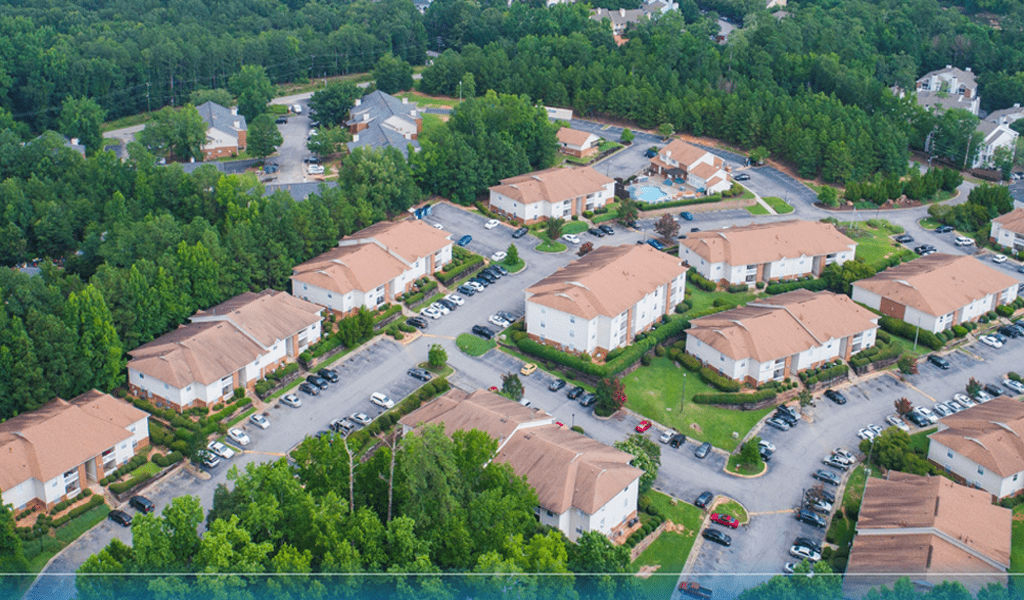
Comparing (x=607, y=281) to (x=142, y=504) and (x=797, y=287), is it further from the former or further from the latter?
(x=142, y=504)

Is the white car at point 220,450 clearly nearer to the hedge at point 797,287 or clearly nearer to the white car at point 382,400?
the white car at point 382,400

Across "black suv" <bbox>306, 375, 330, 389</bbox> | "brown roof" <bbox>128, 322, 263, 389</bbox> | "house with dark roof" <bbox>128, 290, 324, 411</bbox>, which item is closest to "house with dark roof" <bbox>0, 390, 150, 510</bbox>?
"house with dark roof" <bbox>128, 290, 324, 411</bbox>

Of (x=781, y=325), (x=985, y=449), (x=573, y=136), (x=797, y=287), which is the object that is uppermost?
(x=573, y=136)

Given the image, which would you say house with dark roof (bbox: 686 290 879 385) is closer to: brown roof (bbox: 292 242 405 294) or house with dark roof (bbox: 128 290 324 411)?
brown roof (bbox: 292 242 405 294)

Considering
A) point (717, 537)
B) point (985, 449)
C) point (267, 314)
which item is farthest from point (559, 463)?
point (985, 449)

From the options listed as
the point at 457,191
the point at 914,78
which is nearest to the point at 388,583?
the point at 457,191

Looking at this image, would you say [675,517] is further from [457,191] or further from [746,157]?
[746,157]

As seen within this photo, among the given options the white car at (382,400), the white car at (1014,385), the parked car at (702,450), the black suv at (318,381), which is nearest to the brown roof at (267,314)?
the black suv at (318,381)
